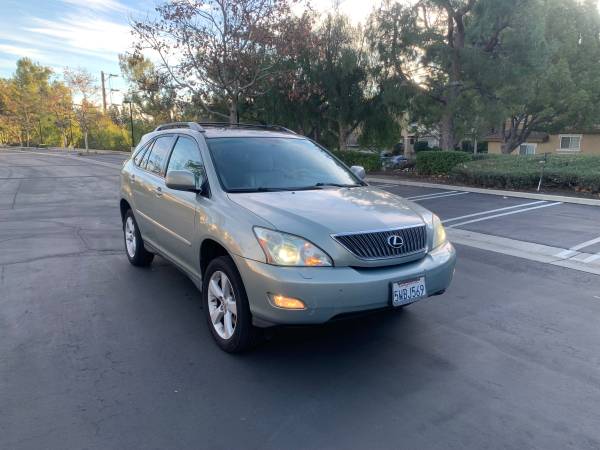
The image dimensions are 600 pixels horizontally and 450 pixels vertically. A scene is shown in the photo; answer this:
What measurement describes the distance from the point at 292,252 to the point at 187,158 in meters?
2.00

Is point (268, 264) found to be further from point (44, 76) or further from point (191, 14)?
point (44, 76)

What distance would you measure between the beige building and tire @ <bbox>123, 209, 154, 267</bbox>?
3231cm

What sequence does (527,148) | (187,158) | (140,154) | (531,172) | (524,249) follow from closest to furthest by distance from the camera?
(187,158), (140,154), (524,249), (531,172), (527,148)

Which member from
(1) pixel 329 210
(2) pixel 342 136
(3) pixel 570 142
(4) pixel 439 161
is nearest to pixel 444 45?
(4) pixel 439 161

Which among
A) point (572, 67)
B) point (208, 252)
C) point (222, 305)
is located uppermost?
point (572, 67)

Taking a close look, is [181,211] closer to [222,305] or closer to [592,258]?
[222,305]

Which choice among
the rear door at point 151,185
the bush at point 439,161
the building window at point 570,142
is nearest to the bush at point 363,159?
the bush at point 439,161

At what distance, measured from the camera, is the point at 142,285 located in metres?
5.27

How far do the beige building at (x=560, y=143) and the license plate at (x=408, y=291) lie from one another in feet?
108

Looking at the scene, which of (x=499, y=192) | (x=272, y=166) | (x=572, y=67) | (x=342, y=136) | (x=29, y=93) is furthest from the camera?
(x=29, y=93)

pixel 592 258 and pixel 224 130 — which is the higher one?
pixel 224 130

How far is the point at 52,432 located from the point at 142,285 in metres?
2.64

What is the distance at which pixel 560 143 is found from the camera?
35.5 meters

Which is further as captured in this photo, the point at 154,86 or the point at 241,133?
the point at 154,86
